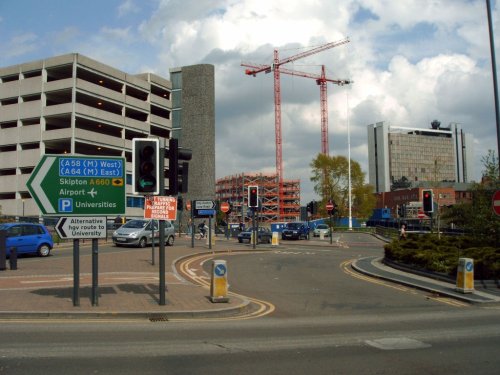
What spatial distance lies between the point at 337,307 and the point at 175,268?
918 cm

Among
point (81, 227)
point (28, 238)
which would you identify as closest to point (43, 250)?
point (28, 238)

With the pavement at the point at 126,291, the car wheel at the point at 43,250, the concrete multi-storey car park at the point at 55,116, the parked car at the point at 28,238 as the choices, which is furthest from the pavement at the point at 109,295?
the concrete multi-storey car park at the point at 55,116

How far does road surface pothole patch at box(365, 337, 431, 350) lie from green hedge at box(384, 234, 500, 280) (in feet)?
28.1

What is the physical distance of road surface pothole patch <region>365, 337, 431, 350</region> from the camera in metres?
7.94

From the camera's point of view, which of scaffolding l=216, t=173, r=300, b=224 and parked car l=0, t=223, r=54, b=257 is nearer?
parked car l=0, t=223, r=54, b=257

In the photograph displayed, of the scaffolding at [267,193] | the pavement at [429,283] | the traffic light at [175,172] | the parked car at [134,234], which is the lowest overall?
the pavement at [429,283]

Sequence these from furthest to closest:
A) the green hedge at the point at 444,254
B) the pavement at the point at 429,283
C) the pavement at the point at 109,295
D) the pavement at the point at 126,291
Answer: the green hedge at the point at 444,254 → the pavement at the point at 429,283 → the pavement at the point at 126,291 → the pavement at the point at 109,295

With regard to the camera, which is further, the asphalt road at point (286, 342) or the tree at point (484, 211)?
the tree at point (484, 211)

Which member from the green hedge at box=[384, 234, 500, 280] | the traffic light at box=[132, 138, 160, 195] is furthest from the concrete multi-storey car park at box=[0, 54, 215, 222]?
the traffic light at box=[132, 138, 160, 195]

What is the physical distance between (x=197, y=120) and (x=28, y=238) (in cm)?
6097

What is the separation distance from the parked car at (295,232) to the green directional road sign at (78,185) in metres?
36.2

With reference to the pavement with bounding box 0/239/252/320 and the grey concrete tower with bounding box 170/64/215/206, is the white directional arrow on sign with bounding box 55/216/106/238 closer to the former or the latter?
the pavement with bounding box 0/239/252/320

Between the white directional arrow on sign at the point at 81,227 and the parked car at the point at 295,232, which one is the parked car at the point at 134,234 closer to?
the white directional arrow on sign at the point at 81,227

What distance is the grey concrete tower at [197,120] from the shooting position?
268 ft
